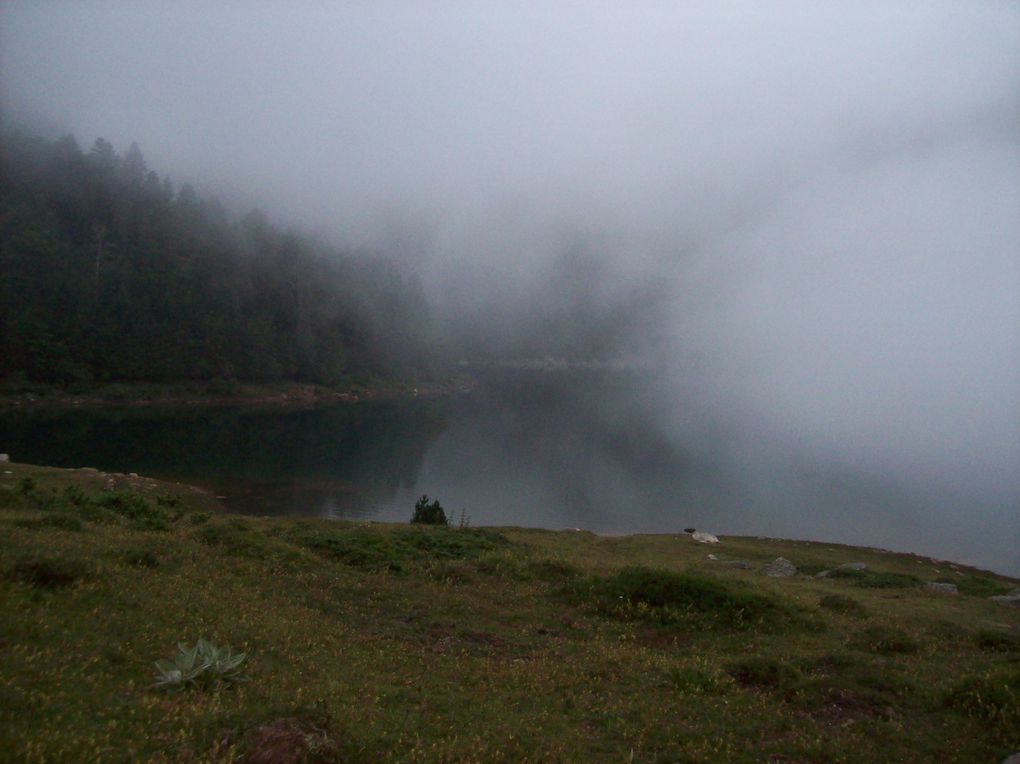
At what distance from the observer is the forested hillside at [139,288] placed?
10281 centimetres

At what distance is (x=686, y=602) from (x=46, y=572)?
14.5 meters

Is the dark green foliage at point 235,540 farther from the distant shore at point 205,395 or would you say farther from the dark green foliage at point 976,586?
the distant shore at point 205,395

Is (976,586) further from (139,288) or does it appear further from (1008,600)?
(139,288)

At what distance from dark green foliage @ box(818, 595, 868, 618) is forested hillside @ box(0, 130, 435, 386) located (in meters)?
107

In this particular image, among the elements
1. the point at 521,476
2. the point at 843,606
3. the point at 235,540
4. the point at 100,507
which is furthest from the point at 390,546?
the point at 521,476

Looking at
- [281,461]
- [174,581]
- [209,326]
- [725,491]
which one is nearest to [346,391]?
[209,326]

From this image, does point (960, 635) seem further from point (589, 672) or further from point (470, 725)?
point (470, 725)

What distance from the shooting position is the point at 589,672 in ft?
42.0

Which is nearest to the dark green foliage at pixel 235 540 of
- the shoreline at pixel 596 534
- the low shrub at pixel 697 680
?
the low shrub at pixel 697 680

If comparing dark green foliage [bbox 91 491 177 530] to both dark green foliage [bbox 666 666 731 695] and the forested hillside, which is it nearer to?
dark green foliage [bbox 666 666 731 695]

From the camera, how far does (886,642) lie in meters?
15.6

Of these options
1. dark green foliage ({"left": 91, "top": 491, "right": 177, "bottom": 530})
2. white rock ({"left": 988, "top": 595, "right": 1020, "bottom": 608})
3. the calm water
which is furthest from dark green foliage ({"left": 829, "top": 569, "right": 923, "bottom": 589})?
dark green foliage ({"left": 91, "top": 491, "right": 177, "bottom": 530})

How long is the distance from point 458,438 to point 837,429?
67501 mm

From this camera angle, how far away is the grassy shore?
833 centimetres
